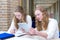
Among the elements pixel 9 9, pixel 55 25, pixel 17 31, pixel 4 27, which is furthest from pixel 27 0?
pixel 55 25

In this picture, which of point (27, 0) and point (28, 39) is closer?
point (28, 39)

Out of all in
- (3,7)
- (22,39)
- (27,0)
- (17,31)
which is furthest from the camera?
(27,0)

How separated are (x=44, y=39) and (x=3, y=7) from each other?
2.07m

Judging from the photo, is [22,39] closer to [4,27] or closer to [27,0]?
[4,27]

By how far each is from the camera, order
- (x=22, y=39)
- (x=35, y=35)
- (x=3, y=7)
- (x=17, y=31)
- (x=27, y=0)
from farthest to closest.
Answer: (x=27, y=0)
(x=3, y=7)
(x=17, y=31)
(x=35, y=35)
(x=22, y=39)

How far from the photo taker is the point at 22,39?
1.66 meters

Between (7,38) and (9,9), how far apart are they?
1.97 m

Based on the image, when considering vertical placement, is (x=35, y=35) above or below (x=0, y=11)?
below

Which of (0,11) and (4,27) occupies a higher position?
(0,11)

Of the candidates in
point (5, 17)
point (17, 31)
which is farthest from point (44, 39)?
point (5, 17)

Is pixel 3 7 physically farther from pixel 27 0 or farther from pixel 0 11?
pixel 27 0

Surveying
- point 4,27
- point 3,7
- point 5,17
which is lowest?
point 4,27

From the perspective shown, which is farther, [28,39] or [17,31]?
[17,31]

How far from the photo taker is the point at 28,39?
1.67 meters
